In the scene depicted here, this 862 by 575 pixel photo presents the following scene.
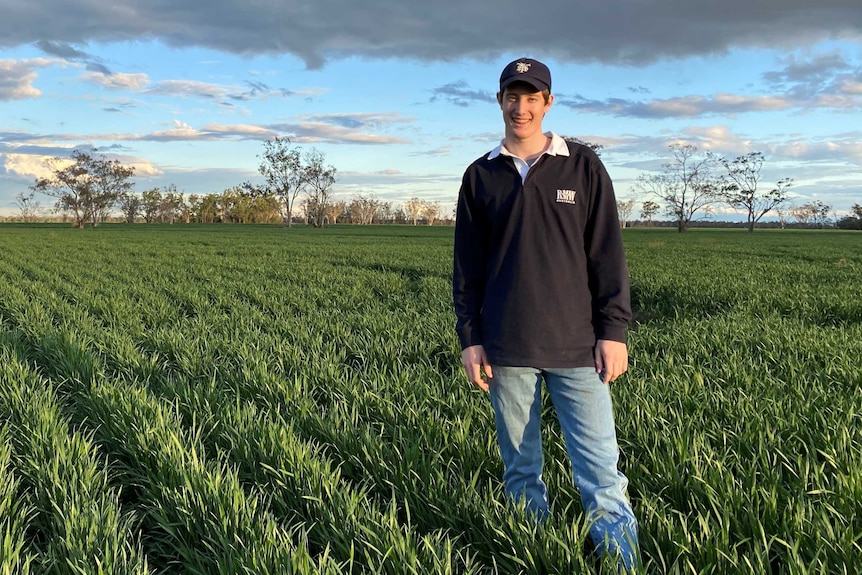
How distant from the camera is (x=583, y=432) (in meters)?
2.38

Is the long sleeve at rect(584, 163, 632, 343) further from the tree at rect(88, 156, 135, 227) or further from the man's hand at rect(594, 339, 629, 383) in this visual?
the tree at rect(88, 156, 135, 227)

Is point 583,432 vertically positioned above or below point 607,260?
below

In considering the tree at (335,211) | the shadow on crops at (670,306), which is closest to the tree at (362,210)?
the tree at (335,211)

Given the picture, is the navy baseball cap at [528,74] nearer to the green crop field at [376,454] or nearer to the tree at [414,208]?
the green crop field at [376,454]

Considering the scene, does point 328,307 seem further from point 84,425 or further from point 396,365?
point 84,425

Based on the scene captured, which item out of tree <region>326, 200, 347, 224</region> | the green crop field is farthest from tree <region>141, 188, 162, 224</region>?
the green crop field

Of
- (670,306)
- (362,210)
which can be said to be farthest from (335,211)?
(670,306)

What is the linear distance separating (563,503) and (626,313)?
105 centimetres

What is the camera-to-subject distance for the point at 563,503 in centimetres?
285

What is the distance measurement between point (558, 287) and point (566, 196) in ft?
1.15

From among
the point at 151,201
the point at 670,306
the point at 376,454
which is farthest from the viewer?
the point at 151,201

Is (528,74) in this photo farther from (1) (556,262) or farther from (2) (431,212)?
(2) (431,212)

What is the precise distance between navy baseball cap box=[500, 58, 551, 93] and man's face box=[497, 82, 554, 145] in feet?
0.10

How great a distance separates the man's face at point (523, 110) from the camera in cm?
229
